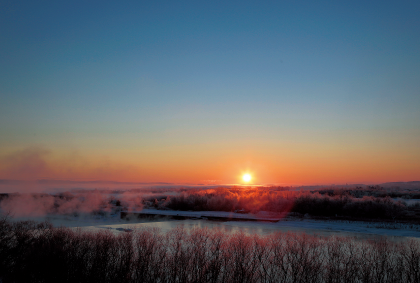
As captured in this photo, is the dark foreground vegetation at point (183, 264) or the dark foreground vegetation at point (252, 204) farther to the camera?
the dark foreground vegetation at point (252, 204)

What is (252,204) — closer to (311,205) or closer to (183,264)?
(311,205)

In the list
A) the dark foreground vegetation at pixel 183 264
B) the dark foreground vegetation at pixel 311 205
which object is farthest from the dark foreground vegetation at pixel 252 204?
the dark foreground vegetation at pixel 183 264

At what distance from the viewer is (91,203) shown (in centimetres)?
9488

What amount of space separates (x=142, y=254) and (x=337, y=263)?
1460cm

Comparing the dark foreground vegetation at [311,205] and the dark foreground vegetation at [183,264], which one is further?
the dark foreground vegetation at [311,205]

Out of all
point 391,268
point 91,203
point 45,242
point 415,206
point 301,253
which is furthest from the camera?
point 91,203

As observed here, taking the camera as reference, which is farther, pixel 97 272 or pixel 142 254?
pixel 142 254

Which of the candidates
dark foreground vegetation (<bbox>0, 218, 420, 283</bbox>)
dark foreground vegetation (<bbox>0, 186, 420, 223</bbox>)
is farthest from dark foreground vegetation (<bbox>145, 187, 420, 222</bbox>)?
dark foreground vegetation (<bbox>0, 218, 420, 283</bbox>)

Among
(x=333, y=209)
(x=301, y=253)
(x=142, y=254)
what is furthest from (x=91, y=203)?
Answer: (x=301, y=253)

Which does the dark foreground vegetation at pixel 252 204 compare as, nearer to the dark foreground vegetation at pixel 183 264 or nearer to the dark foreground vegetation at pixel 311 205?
the dark foreground vegetation at pixel 311 205

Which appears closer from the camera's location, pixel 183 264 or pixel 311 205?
pixel 183 264

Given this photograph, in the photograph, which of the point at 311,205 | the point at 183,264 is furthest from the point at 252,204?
the point at 183,264

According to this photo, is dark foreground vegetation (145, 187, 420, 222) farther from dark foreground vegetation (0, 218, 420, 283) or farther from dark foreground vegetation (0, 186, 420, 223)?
dark foreground vegetation (0, 218, 420, 283)

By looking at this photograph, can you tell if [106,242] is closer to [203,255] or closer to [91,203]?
[203,255]
